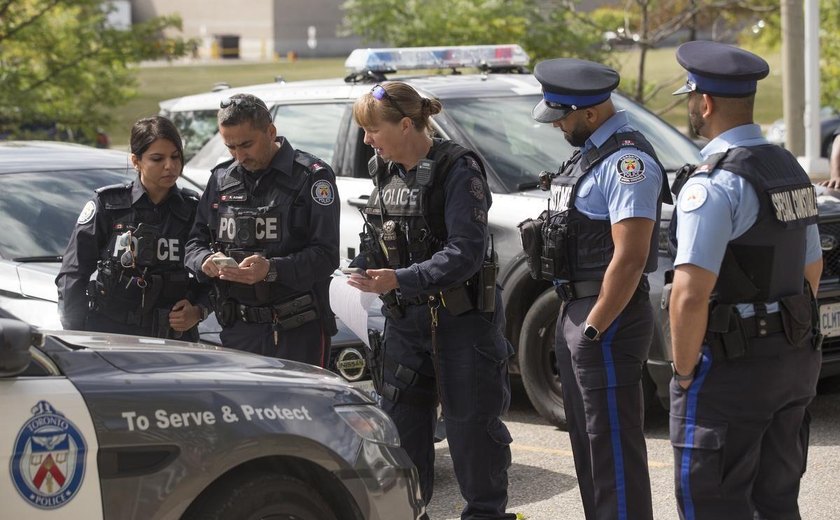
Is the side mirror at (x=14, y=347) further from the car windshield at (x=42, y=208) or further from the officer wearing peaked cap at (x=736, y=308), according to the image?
the car windshield at (x=42, y=208)

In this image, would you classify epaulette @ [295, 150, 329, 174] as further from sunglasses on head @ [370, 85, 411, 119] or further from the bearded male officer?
sunglasses on head @ [370, 85, 411, 119]

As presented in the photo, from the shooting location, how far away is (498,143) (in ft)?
23.7

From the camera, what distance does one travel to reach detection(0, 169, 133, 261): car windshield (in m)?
6.16

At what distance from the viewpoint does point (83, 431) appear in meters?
3.29

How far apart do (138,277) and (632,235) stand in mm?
Answer: 1982

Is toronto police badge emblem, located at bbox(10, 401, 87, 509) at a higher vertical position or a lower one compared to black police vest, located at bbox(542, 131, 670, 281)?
lower

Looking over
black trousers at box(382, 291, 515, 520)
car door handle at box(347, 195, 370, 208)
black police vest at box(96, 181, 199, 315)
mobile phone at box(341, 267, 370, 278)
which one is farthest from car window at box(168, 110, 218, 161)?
mobile phone at box(341, 267, 370, 278)

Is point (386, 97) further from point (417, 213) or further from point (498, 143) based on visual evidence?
point (498, 143)

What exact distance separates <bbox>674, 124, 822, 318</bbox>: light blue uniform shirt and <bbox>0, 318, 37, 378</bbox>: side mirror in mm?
1816

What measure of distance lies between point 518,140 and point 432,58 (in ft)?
3.56

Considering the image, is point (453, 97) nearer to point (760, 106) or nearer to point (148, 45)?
point (148, 45)

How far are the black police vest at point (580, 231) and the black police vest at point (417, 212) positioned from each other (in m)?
0.34

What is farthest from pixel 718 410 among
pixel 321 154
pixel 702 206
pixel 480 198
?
pixel 321 154

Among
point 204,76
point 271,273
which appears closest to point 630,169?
point 271,273
